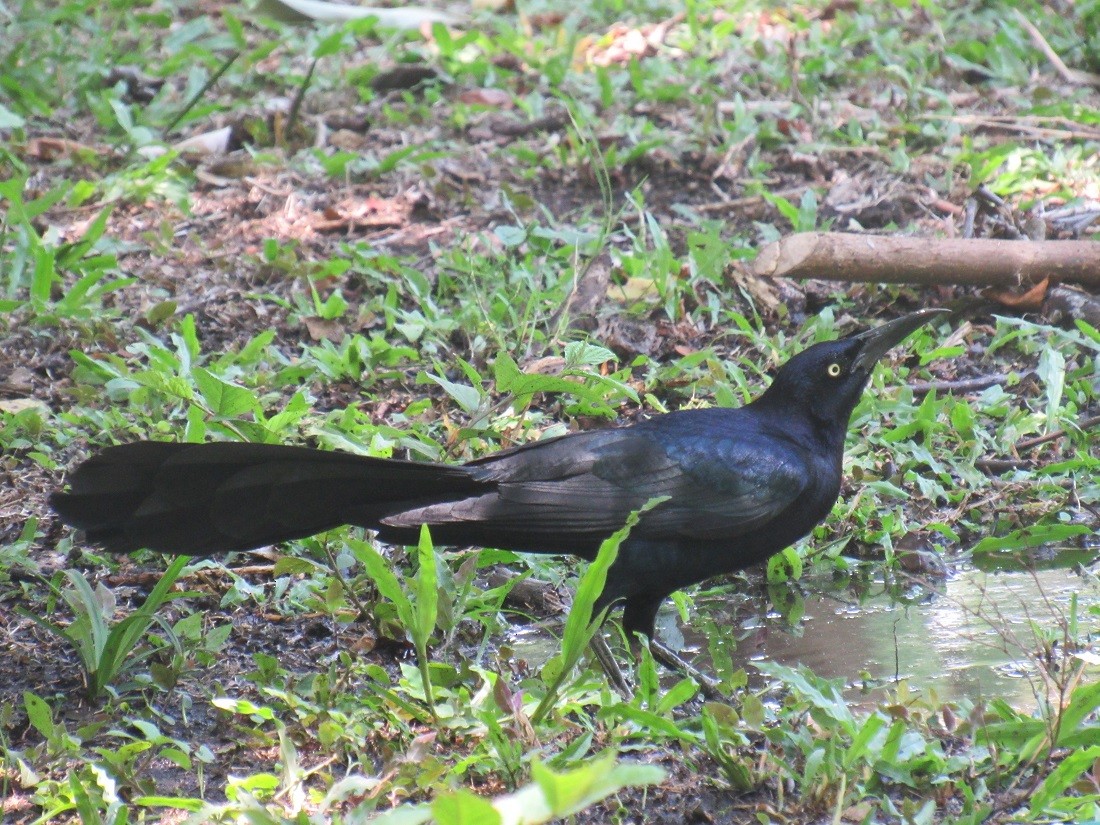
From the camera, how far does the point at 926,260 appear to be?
5758 mm

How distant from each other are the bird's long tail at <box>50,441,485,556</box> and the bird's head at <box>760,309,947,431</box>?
151 cm

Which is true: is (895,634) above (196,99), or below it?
below

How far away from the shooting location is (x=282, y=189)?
287 inches

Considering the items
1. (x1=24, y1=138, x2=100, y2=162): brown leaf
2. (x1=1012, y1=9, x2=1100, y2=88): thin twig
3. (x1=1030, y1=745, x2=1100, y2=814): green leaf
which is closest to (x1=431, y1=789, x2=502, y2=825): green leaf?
(x1=1030, y1=745, x2=1100, y2=814): green leaf

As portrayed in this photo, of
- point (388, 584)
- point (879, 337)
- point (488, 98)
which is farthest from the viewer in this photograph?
point (488, 98)

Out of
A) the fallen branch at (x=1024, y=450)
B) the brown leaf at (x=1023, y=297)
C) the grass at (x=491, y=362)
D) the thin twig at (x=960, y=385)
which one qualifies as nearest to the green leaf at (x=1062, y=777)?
the grass at (x=491, y=362)

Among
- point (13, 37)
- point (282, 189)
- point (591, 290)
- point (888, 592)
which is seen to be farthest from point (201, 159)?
point (888, 592)

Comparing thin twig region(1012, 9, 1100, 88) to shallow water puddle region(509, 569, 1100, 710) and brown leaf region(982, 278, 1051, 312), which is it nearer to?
brown leaf region(982, 278, 1051, 312)

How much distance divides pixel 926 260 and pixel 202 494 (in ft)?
11.2

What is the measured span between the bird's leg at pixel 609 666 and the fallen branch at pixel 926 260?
7.67 feet

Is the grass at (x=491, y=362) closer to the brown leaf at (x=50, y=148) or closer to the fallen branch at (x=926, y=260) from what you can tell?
the brown leaf at (x=50, y=148)

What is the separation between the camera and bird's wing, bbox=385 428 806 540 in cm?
396

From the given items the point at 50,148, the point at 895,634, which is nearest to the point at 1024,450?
the point at 895,634

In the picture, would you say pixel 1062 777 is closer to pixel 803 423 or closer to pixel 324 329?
pixel 803 423
